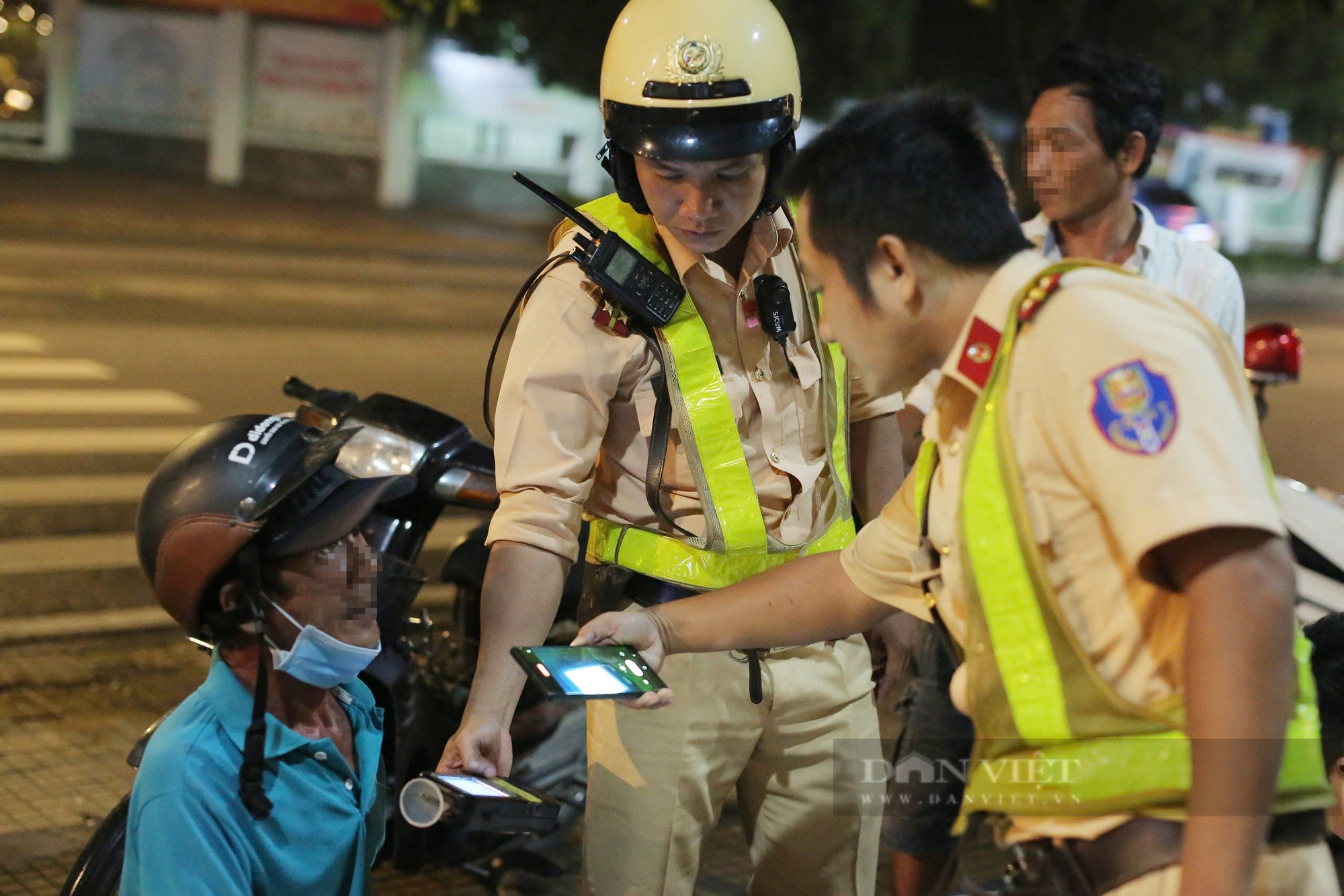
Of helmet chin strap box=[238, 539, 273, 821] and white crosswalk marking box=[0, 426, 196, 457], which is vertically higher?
helmet chin strap box=[238, 539, 273, 821]

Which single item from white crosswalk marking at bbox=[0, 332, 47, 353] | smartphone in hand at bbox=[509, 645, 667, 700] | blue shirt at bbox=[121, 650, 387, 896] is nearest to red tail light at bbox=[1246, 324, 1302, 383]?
smartphone in hand at bbox=[509, 645, 667, 700]

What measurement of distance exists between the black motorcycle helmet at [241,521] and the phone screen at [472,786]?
0.39 meters

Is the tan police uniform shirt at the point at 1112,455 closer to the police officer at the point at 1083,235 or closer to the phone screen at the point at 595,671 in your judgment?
the phone screen at the point at 595,671

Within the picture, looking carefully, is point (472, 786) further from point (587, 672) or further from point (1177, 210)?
point (1177, 210)

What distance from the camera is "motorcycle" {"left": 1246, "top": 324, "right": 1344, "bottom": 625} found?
472cm

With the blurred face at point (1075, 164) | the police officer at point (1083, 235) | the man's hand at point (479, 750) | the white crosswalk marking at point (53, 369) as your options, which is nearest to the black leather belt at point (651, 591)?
the man's hand at point (479, 750)

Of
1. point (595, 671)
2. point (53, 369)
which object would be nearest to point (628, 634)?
point (595, 671)

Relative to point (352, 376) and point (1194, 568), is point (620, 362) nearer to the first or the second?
point (1194, 568)

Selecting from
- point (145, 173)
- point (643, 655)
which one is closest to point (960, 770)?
point (643, 655)

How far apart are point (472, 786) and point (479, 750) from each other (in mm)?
220

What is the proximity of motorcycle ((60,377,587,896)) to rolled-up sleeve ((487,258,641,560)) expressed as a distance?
97 centimetres

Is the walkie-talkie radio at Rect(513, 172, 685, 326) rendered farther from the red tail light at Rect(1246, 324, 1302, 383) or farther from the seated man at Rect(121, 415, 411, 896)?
the red tail light at Rect(1246, 324, 1302, 383)

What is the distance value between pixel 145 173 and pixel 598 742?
25864 mm

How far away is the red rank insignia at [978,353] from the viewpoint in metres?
1.80
